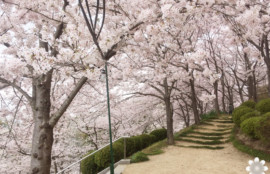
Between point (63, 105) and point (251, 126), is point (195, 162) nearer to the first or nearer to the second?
point (251, 126)

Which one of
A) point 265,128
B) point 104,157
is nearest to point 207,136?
point 265,128

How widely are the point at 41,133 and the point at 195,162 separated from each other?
6162 millimetres

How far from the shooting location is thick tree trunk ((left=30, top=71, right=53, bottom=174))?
18.5 feet

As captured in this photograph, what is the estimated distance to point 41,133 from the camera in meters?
5.70

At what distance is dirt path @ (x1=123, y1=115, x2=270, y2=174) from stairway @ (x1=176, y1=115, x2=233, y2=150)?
689 mm

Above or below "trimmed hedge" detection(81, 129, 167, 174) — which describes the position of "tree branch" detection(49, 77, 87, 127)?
above

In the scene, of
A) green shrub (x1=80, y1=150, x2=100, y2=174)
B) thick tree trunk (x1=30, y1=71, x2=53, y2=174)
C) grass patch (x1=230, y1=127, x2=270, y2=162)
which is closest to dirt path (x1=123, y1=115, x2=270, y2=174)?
grass patch (x1=230, y1=127, x2=270, y2=162)

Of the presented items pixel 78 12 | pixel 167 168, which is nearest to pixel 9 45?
pixel 78 12

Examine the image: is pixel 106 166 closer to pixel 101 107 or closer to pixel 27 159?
pixel 101 107

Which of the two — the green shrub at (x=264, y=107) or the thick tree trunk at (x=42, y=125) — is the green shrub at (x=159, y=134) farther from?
the thick tree trunk at (x=42, y=125)

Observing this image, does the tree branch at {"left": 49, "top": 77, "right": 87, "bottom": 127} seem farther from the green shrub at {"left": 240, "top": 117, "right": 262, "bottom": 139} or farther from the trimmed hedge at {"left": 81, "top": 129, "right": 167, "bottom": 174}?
the green shrub at {"left": 240, "top": 117, "right": 262, "bottom": 139}

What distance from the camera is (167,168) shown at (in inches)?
329

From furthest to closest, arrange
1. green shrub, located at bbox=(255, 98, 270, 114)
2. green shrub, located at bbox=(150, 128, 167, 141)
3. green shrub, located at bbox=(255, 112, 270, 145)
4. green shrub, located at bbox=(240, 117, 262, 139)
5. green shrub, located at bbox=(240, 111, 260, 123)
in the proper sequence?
green shrub, located at bbox=(150, 128, 167, 141), green shrub, located at bbox=(240, 111, 260, 123), green shrub, located at bbox=(255, 98, 270, 114), green shrub, located at bbox=(240, 117, 262, 139), green shrub, located at bbox=(255, 112, 270, 145)

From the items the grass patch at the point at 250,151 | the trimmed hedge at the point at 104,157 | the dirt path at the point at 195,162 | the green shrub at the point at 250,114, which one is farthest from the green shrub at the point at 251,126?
the trimmed hedge at the point at 104,157
